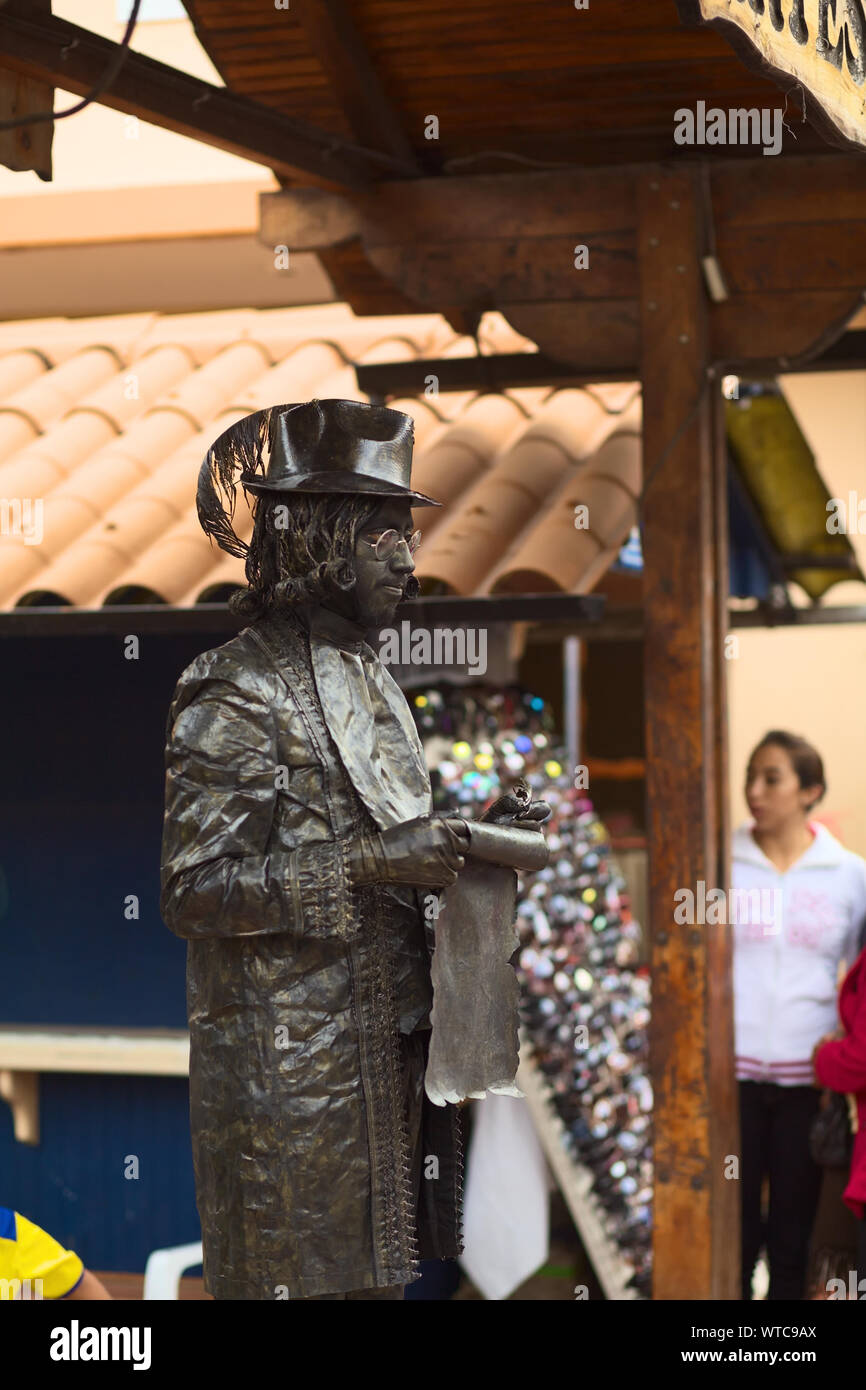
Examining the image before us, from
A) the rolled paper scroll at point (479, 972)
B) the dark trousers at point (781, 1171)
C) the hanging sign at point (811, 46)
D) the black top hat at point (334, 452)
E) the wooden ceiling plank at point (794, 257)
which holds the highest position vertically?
the wooden ceiling plank at point (794, 257)

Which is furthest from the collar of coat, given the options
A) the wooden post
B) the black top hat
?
the wooden post

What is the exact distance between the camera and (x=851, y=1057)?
5.29m

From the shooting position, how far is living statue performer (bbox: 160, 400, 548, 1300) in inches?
118

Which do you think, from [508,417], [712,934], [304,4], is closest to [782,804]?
[712,934]

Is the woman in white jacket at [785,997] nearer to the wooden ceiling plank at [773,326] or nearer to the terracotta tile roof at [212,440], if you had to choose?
the terracotta tile roof at [212,440]

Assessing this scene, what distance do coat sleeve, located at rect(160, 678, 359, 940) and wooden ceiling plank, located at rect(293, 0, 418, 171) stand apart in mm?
2882

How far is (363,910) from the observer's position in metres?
3.12

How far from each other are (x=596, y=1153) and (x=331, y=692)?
357 centimetres

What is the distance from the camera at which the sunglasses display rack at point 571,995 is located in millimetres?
6262

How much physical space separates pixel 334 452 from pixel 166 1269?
3.52m

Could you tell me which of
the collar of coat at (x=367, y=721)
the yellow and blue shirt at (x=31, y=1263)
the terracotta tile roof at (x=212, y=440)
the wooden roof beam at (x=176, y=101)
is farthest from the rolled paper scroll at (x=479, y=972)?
the terracotta tile roof at (x=212, y=440)

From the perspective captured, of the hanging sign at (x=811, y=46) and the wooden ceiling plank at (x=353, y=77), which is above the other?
the wooden ceiling plank at (x=353, y=77)

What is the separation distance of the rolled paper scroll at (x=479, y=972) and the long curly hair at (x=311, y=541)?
19.8 inches

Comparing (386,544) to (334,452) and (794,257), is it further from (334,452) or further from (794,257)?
(794,257)
